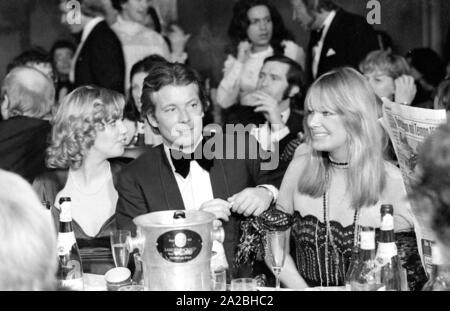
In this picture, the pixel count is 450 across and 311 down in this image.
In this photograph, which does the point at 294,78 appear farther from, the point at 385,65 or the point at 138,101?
the point at 138,101

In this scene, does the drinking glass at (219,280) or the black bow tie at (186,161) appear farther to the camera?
the black bow tie at (186,161)

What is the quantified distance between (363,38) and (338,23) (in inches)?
8.5

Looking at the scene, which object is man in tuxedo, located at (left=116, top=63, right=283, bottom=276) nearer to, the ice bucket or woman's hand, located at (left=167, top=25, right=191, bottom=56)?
the ice bucket

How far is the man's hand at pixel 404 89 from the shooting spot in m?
4.17

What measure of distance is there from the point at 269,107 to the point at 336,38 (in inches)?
30.5

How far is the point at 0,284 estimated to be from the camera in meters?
1.11

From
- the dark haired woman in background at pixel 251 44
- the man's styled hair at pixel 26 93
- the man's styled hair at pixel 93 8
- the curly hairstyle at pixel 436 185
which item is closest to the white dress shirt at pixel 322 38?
the dark haired woman in background at pixel 251 44

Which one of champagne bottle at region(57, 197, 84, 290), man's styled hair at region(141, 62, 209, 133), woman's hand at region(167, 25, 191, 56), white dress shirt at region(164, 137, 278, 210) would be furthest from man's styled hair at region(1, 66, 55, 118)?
woman's hand at region(167, 25, 191, 56)

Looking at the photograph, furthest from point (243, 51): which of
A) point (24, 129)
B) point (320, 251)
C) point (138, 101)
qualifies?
point (320, 251)

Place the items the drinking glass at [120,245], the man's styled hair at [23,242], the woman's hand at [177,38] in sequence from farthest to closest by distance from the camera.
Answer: the woman's hand at [177,38]
the drinking glass at [120,245]
the man's styled hair at [23,242]

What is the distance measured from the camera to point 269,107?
4.22m

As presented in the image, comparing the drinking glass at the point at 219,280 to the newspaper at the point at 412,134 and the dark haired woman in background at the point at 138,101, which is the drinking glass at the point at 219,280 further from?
the dark haired woman in background at the point at 138,101

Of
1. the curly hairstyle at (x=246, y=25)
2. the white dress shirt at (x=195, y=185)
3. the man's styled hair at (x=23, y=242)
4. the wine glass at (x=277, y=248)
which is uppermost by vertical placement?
the curly hairstyle at (x=246, y=25)

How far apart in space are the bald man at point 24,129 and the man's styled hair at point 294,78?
1615 mm
